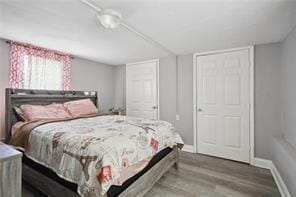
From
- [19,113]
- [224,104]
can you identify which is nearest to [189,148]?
[224,104]

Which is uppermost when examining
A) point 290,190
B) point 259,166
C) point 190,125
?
point 190,125

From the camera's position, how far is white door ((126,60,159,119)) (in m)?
4.02

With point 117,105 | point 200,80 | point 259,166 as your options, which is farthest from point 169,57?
point 259,166

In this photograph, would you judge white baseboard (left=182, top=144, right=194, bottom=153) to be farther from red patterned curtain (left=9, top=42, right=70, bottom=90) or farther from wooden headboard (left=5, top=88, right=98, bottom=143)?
red patterned curtain (left=9, top=42, right=70, bottom=90)

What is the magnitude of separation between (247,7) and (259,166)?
262cm

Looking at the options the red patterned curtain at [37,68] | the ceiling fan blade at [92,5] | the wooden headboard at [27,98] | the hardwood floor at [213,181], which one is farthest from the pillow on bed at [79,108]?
the ceiling fan blade at [92,5]

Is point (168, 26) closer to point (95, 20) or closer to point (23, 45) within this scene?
point (95, 20)

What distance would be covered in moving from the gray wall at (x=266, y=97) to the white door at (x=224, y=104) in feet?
0.51

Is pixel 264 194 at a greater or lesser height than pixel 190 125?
lesser

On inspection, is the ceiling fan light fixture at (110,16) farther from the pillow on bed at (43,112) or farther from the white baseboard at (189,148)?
the white baseboard at (189,148)

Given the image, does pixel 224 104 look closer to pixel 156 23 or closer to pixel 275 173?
pixel 275 173

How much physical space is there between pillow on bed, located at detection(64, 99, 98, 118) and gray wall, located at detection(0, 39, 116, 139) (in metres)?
0.57

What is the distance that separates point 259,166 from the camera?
277 cm

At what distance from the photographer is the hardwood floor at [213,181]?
6.43 feet
